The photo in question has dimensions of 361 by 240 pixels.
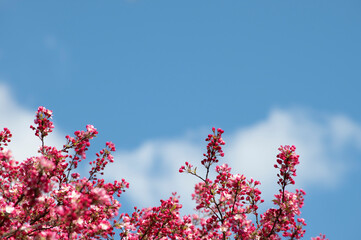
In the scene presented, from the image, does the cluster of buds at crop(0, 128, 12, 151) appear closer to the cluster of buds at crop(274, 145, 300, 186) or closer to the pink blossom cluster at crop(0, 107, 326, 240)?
the pink blossom cluster at crop(0, 107, 326, 240)

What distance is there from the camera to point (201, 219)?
8875 mm

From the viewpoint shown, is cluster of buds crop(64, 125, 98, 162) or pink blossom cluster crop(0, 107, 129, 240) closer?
pink blossom cluster crop(0, 107, 129, 240)

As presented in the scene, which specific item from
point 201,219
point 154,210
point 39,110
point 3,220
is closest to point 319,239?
point 201,219

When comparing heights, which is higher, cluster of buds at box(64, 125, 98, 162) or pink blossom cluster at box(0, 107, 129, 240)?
cluster of buds at box(64, 125, 98, 162)

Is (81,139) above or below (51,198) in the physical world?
above

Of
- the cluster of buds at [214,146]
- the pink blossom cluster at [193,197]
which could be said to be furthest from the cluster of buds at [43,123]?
the cluster of buds at [214,146]

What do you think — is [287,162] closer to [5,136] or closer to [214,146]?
A: [214,146]

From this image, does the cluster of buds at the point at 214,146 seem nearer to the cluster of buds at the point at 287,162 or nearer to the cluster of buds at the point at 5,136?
the cluster of buds at the point at 287,162

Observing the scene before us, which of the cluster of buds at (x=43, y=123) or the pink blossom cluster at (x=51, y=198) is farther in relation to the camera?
the cluster of buds at (x=43, y=123)

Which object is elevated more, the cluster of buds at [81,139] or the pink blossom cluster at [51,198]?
the cluster of buds at [81,139]

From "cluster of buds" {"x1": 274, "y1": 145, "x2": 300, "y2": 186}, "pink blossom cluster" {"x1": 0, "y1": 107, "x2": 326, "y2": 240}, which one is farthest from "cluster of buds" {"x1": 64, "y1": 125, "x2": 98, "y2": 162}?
"cluster of buds" {"x1": 274, "y1": 145, "x2": 300, "y2": 186}

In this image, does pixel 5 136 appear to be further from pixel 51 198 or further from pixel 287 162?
pixel 287 162

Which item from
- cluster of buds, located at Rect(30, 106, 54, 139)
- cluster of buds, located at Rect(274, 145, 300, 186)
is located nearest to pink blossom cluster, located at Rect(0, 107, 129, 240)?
cluster of buds, located at Rect(30, 106, 54, 139)

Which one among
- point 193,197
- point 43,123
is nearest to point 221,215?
point 193,197
